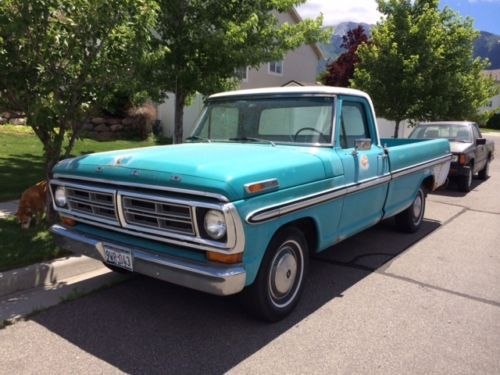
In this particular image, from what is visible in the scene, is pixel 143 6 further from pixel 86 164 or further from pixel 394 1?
pixel 394 1

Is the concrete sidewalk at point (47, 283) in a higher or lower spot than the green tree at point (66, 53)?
lower

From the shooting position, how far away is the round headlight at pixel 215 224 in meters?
3.17

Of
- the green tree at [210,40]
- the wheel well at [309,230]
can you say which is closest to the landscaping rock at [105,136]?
the green tree at [210,40]

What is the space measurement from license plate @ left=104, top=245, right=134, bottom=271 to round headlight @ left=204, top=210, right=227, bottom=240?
30.0 inches

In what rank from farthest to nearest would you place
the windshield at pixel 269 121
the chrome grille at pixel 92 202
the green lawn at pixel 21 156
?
the green lawn at pixel 21 156, the windshield at pixel 269 121, the chrome grille at pixel 92 202

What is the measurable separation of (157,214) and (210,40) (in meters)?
4.24

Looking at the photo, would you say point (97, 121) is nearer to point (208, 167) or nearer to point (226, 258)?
point (208, 167)

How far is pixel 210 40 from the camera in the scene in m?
6.92

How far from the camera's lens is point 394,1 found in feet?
48.0

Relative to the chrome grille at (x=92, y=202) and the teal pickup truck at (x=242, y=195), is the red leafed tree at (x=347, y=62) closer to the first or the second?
the teal pickup truck at (x=242, y=195)

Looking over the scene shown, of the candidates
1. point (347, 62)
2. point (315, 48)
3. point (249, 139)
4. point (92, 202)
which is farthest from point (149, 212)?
point (347, 62)

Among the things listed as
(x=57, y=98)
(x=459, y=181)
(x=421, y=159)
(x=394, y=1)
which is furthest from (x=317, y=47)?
(x=57, y=98)

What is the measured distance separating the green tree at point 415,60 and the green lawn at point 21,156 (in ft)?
26.7

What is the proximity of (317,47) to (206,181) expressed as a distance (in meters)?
28.2
